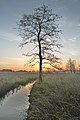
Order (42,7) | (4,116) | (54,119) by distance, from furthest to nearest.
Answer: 1. (42,7)
2. (4,116)
3. (54,119)

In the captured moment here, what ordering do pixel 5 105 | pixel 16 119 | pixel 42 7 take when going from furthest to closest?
pixel 42 7, pixel 5 105, pixel 16 119

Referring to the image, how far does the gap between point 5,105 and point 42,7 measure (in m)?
16.5

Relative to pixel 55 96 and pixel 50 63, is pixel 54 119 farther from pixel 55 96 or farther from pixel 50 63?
pixel 50 63

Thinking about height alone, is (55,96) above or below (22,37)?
below

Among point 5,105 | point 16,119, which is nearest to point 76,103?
point 16,119

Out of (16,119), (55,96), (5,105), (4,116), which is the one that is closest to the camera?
(55,96)

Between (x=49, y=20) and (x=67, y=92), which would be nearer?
(x=67, y=92)

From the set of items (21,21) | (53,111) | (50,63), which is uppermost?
(21,21)

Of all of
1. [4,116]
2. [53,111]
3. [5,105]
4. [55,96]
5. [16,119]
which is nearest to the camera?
[53,111]

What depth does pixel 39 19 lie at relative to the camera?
2811cm

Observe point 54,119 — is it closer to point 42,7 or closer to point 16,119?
point 16,119

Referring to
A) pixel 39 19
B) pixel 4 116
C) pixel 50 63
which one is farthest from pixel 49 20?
pixel 4 116

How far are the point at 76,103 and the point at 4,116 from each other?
4.67m

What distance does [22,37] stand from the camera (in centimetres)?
2917
